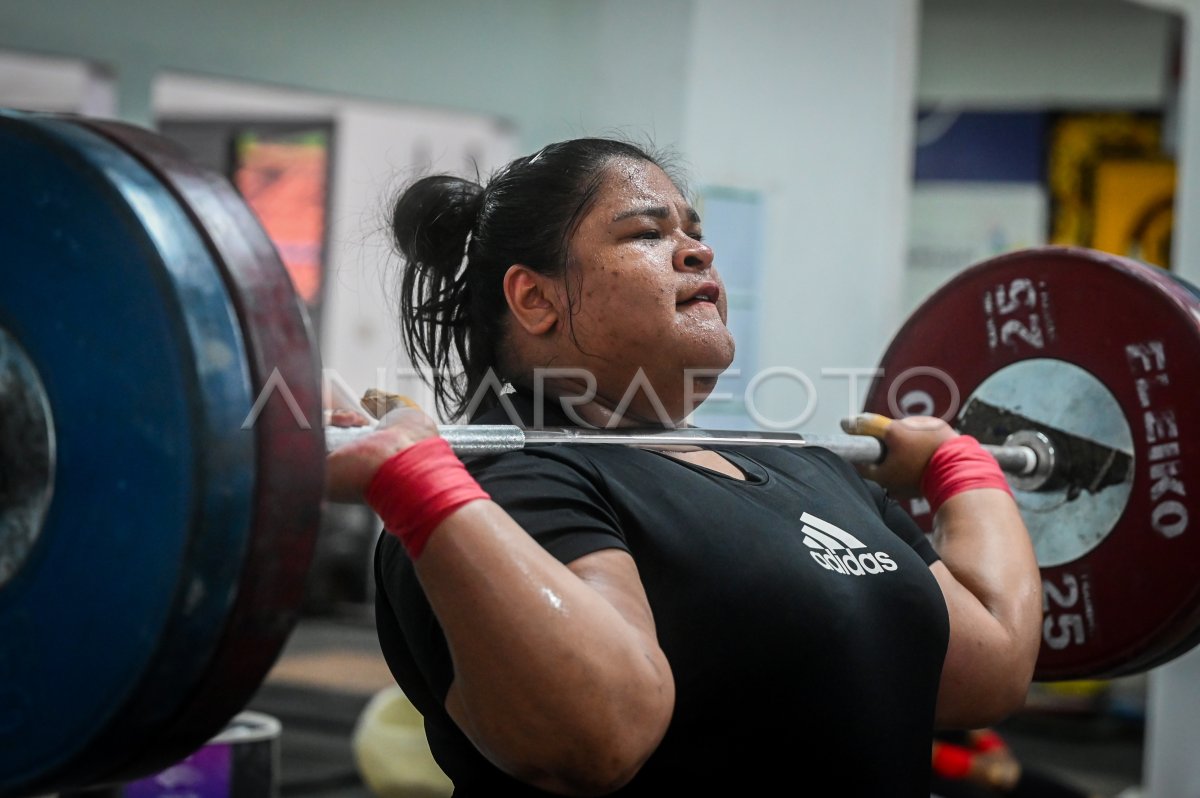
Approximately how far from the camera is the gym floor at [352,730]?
397cm

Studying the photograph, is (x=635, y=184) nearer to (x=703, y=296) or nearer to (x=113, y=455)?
(x=703, y=296)

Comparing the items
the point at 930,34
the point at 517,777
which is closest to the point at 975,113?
the point at 930,34

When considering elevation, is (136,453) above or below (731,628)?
above

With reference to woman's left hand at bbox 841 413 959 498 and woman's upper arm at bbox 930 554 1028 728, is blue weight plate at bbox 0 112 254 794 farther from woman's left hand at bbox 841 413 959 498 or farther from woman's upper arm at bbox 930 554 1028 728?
woman's left hand at bbox 841 413 959 498

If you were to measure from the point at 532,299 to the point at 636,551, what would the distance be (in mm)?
329

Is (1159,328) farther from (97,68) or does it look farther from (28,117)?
(97,68)

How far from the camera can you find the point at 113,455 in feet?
2.82

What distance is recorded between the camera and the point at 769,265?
3621 mm

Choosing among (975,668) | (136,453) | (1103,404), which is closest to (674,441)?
(975,668)

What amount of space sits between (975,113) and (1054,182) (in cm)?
50

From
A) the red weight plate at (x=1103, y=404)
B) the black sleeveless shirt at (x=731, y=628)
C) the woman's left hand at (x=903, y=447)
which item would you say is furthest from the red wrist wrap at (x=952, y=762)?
the black sleeveless shirt at (x=731, y=628)

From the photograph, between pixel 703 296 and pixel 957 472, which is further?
pixel 957 472

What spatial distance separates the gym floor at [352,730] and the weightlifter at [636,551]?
8.90 feet

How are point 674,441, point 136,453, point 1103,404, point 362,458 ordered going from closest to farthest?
point 136,453, point 362,458, point 674,441, point 1103,404
